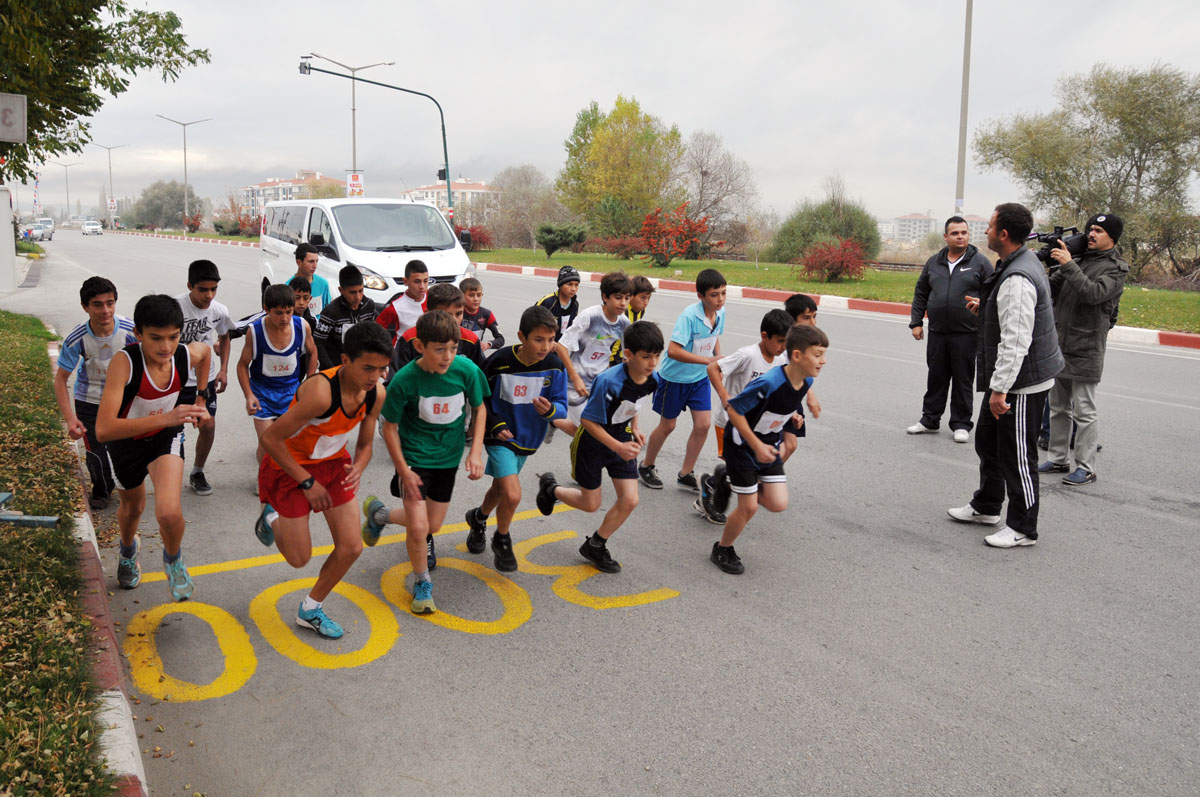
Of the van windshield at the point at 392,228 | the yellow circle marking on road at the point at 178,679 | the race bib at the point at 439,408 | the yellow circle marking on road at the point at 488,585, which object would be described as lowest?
the yellow circle marking on road at the point at 178,679

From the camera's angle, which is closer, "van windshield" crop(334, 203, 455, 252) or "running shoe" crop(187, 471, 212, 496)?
"running shoe" crop(187, 471, 212, 496)

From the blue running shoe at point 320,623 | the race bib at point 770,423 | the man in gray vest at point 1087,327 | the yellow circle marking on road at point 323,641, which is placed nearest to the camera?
the yellow circle marking on road at point 323,641

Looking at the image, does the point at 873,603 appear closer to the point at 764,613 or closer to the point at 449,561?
the point at 764,613

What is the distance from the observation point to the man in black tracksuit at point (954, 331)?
758 centimetres

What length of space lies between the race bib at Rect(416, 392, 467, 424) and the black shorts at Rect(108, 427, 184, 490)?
1.16 meters

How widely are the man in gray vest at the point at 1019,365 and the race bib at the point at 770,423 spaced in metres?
1.37

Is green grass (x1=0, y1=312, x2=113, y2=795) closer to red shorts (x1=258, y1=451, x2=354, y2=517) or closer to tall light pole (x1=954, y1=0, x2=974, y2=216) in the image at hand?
red shorts (x1=258, y1=451, x2=354, y2=517)

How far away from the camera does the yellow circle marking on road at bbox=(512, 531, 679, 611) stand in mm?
4270

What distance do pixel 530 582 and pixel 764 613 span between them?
→ 1211 millimetres

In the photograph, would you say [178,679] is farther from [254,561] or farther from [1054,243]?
[1054,243]

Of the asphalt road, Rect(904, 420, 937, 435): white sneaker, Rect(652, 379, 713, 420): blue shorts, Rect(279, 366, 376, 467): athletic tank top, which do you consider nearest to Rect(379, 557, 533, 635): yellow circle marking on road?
the asphalt road

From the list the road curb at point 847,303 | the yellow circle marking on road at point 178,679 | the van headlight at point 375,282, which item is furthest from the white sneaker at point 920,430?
the road curb at point 847,303

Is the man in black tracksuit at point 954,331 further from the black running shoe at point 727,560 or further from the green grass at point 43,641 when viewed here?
the green grass at point 43,641

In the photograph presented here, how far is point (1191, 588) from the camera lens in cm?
448
